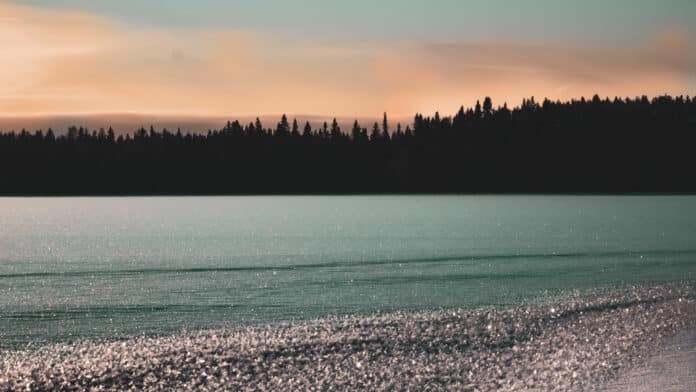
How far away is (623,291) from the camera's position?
47.0 metres

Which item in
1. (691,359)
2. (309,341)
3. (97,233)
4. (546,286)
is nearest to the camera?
(691,359)

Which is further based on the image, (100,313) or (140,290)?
(140,290)

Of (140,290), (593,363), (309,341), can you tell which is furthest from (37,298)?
(593,363)

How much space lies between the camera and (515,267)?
64000 mm

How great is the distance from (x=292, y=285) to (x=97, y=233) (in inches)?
2986

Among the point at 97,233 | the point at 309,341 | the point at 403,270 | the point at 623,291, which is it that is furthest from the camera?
the point at 97,233

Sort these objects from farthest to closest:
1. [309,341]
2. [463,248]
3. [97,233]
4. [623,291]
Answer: [97,233]
[463,248]
[623,291]
[309,341]

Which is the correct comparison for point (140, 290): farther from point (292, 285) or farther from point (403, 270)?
point (403, 270)

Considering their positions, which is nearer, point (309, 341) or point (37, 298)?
point (309, 341)

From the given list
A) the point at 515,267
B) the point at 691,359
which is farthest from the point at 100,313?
the point at 515,267

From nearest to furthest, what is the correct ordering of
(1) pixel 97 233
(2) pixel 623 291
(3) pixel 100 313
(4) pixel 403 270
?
(3) pixel 100 313, (2) pixel 623 291, (4) pixel 403 270, (1) pixel 97 233

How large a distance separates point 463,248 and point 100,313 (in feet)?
162

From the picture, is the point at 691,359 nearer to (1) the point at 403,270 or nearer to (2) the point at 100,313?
(2) the point at 100,313

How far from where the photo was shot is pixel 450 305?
43.3m
